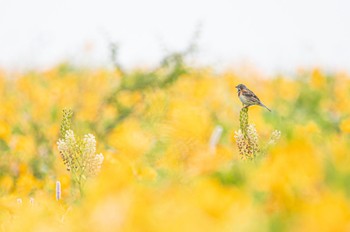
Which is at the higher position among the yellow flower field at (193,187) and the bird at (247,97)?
the bird at (247,97)

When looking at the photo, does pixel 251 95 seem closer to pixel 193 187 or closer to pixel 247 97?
pixel 247 97

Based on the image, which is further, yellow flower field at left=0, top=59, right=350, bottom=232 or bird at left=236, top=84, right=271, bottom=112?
bird at left=236, top=84, right=271, bottom=112

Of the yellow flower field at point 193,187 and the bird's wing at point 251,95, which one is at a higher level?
the bird's wing at point 251,95

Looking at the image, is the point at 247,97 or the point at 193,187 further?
the point at 247,97

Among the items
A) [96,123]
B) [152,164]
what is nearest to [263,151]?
[152,164]

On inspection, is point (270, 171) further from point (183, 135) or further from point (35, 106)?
point (35, 106)

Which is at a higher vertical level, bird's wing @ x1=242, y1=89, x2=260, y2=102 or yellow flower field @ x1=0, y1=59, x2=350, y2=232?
bird's wing @ x1=242, y1=89, x2=260, y2=102

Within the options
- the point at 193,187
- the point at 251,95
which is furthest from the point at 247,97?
the point at 193,187

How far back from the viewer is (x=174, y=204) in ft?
2.42

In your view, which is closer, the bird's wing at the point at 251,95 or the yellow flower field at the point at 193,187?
the yellow flower field at the point at 193,187

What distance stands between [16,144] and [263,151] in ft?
9.95

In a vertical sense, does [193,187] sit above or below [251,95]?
below

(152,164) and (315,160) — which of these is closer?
(315,160)

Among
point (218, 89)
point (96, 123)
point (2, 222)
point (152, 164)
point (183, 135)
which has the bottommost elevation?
point (2, 222)
